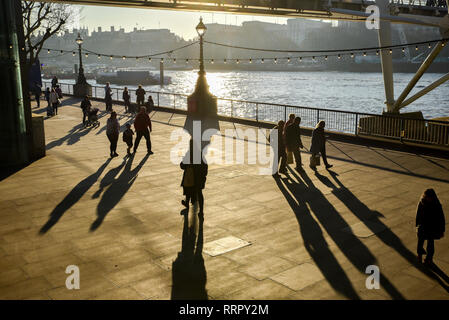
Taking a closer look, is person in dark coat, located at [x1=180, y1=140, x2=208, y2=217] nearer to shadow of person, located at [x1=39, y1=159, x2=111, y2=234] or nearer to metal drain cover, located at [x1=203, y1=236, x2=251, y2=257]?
metal drain cover, located at [x1=203, y1=236, x2=251, y2=257]

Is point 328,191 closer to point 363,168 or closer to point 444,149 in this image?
point 363,168

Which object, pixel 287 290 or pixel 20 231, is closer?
pixel 287 290

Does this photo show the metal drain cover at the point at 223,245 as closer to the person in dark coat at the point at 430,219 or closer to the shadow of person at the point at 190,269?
the shadow of person at the point at 190,269

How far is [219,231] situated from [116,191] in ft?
12.0

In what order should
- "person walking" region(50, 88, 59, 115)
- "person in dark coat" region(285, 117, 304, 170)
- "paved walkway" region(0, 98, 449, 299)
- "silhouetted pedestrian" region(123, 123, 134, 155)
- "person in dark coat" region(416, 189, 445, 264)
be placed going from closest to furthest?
"paved walkway" region(0, 98, 449, 299) → "person in dark coat" region(416, 189, 445, 264) → "person in dark coat" region(285, 117, 304, 170) → "silhouetted pedestrian" region(123, 123, 134, 155) → "person walking" region(50, 88, 59, 115)

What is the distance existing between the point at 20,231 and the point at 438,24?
26635 mm

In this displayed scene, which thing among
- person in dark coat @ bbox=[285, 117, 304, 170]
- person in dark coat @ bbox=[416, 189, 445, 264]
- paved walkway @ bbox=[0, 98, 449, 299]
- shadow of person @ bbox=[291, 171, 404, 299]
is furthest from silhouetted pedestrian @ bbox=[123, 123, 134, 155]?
person in dark coat @ bbox=[416, 189, 445, 264]

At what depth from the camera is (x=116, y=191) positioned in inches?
452

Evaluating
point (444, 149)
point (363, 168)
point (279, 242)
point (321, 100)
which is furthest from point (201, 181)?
point (321, 100)

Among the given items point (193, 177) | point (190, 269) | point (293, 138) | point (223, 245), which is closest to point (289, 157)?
point (293, 138)

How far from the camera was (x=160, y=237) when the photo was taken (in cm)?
853

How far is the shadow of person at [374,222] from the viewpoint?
7363 millimetres

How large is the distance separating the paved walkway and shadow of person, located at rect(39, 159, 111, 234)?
0.04 metres

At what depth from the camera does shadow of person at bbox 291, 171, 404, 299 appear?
7183mm
